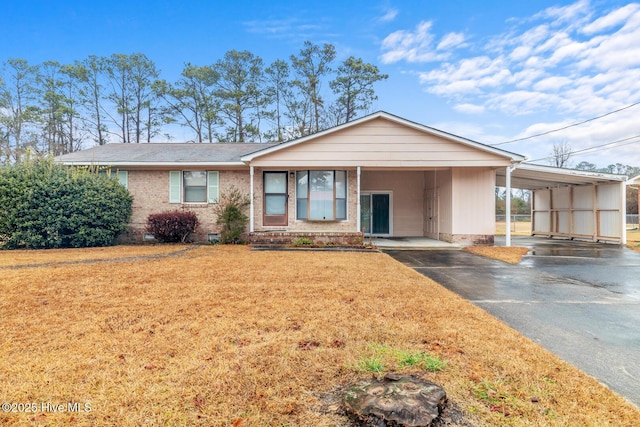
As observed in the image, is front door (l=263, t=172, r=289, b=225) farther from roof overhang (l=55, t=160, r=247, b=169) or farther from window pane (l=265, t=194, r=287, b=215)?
roof overhang (l=55, t=160, r=247, b=169)

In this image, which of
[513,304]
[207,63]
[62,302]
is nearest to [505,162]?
[513,304]

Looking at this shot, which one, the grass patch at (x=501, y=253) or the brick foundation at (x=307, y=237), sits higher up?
the brick foundation at (x=307, y=237)

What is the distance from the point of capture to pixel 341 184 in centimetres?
1273

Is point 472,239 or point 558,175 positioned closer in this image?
point 472,239

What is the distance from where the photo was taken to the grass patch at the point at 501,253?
912cm

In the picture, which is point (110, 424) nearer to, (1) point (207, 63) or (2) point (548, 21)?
(2) point (548, 21)

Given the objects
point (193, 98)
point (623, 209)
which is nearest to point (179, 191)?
point (193, 98)

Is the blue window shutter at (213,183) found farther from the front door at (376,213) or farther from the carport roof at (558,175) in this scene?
the carport roof at (558,175)

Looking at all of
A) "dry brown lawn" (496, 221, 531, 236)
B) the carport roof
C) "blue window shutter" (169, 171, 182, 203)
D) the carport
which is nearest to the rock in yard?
the carport

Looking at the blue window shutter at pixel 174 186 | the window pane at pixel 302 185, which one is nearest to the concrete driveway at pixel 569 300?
the window pane at pixel 302 185

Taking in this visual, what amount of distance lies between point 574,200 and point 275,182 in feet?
45.9

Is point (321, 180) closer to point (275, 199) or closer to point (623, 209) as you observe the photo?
point (275, 199)

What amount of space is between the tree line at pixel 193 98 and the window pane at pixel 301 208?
13711mm

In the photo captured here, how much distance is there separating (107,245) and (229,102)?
55.4 feet
